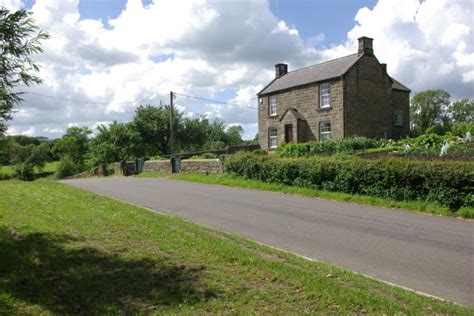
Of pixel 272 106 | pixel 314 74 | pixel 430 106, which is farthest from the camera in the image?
pixel 430 106

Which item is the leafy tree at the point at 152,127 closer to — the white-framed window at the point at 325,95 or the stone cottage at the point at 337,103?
the stone cottage at the point at 337,103

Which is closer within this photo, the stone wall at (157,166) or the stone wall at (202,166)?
the stone wall at (202,166)

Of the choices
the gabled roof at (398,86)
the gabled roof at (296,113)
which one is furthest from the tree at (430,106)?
the gabled roof at (296,113)

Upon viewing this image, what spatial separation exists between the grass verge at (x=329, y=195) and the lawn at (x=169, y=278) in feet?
22.7

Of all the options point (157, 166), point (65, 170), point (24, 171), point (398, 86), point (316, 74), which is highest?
point (316, 74)

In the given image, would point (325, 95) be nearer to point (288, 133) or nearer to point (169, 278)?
point (288, 133)

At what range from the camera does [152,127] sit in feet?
162

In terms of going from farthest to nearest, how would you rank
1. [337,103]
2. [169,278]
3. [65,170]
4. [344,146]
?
[65,170], [337,103], [344,146], [169,278]

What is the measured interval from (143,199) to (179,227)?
6.83 metres

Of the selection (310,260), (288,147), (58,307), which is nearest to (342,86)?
(288,147)

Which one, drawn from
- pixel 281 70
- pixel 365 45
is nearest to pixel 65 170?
pixel 281 70

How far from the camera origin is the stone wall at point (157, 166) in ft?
103

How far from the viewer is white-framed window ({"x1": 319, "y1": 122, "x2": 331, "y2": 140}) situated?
32.1m

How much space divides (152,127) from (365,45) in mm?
28155
